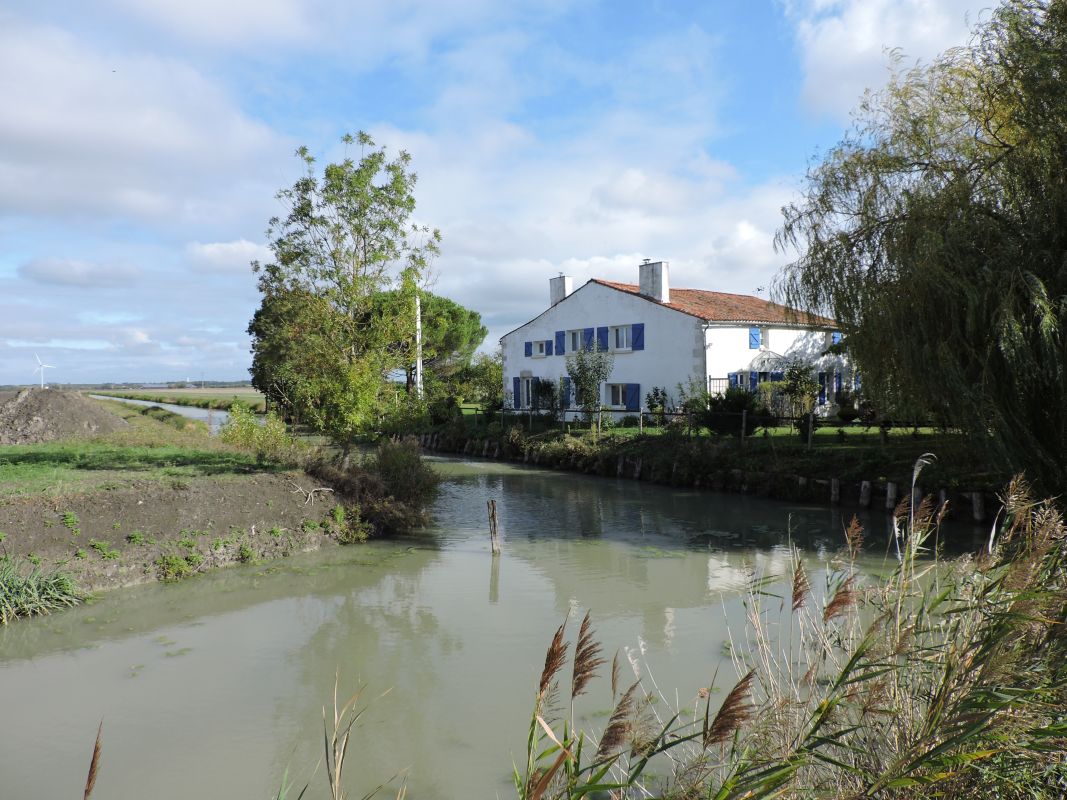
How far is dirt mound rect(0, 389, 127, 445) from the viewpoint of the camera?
26.1 meters

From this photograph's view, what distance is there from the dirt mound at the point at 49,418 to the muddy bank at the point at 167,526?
52.4 ft

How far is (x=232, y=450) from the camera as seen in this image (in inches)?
848

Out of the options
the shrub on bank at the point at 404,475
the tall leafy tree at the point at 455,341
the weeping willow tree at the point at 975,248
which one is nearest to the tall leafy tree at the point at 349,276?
the shrub on bank at the point at 404,475

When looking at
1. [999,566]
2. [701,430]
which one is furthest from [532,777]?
[701,430]

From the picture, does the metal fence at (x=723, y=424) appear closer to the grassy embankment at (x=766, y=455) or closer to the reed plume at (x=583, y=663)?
the grassy embankment at (x=766, y=455)

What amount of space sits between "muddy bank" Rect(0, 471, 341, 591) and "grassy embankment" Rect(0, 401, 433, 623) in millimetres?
17

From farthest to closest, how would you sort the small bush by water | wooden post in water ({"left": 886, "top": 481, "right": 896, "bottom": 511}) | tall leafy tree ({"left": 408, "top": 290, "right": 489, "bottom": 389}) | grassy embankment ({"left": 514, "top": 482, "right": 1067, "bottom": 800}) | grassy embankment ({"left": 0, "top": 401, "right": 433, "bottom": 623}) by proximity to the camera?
tall leafy tree ({"left": 408, "top": 290, "right": 489, "bottom": 389}), wooden post in water ({"left": 886, "top": 481, "right": 896, "bottom": 511}), grassy embankment ({"left": 0, "top": 401, "right": 433, "bottom": 623}), the small bush by water, grassy embankment ({"left": 514, "top": 482, "right": 1067, "bottom": 800})

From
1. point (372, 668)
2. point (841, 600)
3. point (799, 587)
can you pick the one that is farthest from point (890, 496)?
point (841, 600)

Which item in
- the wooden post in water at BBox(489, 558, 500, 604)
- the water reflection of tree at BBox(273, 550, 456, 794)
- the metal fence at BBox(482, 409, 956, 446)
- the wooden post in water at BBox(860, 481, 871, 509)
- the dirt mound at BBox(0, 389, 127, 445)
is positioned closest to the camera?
the water reflection of tree at BBox(273, 550, 456, 794)

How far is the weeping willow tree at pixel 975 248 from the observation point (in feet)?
34.8

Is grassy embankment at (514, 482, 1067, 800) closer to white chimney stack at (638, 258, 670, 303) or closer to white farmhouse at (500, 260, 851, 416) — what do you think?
white farmhouse at (500, 260, 851, 416)

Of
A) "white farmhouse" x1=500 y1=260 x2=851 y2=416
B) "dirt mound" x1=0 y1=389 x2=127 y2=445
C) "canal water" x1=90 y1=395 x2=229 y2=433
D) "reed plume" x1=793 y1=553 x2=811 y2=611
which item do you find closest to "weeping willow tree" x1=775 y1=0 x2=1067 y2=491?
"reed plume" x1=793 y1=553 x2=811 y2=611

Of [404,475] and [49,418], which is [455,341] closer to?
[49,418]

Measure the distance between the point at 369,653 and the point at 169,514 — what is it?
5303 millimetres
